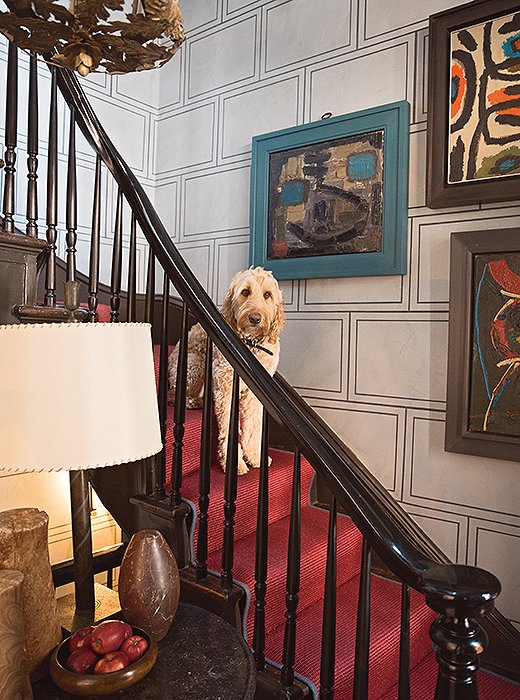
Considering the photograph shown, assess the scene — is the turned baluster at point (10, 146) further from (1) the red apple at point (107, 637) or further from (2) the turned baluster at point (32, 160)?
(1) the red apple at point (107, 637)

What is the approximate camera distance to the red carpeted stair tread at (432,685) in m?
1.92

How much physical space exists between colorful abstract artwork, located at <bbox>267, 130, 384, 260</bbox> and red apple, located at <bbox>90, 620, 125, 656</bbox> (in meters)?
1.95

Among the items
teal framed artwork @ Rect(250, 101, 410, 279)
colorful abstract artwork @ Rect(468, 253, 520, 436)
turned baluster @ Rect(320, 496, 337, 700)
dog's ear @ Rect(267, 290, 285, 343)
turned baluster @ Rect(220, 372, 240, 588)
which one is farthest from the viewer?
teal framed artwork @ Rect(250, 101, 410, 279)

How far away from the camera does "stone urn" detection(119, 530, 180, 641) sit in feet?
4.22

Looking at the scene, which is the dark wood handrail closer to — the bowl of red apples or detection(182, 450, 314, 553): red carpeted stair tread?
detection(182, 450, 314, 553): red carpeted stair tread

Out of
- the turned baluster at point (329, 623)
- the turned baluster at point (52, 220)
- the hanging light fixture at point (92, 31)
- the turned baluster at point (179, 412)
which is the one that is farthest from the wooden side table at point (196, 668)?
the hanging light fixture at point (92, 31)

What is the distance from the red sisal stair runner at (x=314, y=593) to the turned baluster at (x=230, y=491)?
0.49 feet

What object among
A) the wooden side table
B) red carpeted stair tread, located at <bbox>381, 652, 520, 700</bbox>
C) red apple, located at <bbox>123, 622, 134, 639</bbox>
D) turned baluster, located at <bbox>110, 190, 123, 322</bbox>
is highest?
turned baluster, located at <bbox>110, 190, 123, 322</bbox>

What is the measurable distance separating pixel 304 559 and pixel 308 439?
82 cm

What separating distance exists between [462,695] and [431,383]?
1.46m

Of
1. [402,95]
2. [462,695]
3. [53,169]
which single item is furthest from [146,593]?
[402,95]

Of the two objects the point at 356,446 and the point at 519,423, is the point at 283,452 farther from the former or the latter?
the point at 519,423

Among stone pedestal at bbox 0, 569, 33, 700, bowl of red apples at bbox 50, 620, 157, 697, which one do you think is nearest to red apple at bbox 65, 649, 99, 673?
bowl of red apples at bbox 50, 620, 157, 697

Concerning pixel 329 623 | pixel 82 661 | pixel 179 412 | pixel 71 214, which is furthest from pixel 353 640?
pixel 71 214
